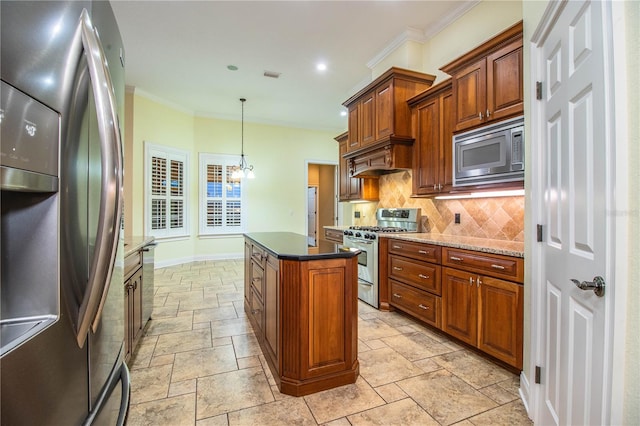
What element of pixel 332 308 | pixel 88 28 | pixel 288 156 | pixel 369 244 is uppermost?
pixel 288 156

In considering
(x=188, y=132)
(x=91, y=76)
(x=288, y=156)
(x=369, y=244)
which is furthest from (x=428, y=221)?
(x=188, y=132)

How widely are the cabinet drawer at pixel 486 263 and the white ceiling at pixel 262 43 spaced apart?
2.73 m

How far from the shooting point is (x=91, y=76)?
664mm

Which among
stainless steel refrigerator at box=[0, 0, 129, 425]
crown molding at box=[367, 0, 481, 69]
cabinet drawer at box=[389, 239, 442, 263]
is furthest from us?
crown molding at box=[367, 0, 481, 69]

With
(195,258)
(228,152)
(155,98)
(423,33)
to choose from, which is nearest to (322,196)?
(228,152)

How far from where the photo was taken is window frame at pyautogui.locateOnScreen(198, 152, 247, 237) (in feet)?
22.6

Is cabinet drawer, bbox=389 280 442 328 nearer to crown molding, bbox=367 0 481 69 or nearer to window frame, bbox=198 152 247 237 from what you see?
crown molding, bbox=367 0 481 69

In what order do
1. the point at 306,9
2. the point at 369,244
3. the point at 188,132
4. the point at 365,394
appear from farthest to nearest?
the point at 188,132, the point at 369,244, the point at 306,9, the point at 365,394

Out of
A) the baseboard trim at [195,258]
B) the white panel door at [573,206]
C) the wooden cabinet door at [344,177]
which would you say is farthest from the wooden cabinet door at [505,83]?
the baseboard trim at [195,258]

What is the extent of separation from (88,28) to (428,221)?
12.1 ft

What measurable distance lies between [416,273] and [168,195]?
→ 17.1 ft

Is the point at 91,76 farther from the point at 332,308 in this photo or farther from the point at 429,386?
the point at 429,386

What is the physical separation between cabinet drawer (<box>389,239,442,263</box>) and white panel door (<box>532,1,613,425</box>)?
3.87 ft

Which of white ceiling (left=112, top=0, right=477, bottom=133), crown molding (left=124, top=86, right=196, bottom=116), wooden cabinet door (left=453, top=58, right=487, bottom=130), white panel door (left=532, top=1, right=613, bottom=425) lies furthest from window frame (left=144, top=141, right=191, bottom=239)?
white panel door (left=532, top=1, right=613, bottom=425)
